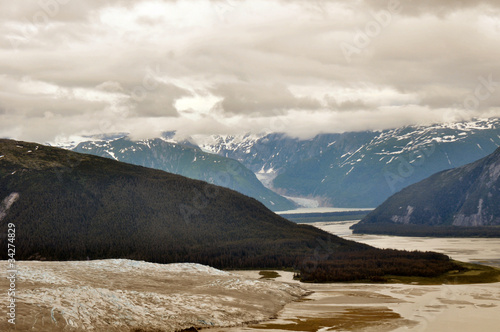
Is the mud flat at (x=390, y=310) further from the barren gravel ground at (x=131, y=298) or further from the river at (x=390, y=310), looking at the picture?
the barren gravel ground at (x=131, y=298)

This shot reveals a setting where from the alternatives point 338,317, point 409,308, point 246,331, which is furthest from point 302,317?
point 409,308

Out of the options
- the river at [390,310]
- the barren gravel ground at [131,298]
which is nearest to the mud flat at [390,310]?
the river at [390,310]

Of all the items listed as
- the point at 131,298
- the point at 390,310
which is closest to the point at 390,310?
the point at 390,310

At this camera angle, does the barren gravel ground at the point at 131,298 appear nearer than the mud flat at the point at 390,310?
Yes

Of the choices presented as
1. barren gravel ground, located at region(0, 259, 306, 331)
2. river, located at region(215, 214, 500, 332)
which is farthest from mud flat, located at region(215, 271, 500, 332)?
barren gravel ground, located at region(0, 259, 306, 331)

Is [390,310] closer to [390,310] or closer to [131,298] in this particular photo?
[390,310]

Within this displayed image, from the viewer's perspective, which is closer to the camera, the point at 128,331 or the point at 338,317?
the point at 128,331

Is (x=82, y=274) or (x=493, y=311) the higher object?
(x=82, y=274)

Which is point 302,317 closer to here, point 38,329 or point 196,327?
point 196,327
